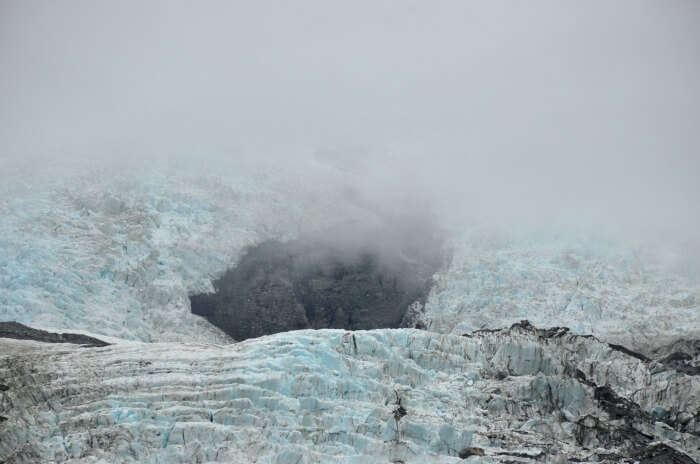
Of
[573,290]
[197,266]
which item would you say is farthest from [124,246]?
[573,290]

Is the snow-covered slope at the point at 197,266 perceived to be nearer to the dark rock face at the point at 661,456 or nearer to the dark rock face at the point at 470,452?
the dark rock face at the point at 661,456

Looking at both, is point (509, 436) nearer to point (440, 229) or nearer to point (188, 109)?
point (440, 229)

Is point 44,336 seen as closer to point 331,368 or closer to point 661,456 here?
point 331,368

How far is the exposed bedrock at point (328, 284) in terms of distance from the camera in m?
77.7

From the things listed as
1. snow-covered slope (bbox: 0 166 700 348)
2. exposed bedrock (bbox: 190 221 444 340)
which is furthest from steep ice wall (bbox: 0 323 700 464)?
exposed bedrock (bbox: 190 221 444 340)

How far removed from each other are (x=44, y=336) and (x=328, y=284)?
1317 inches

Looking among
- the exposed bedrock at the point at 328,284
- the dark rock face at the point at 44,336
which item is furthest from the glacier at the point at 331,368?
the dark rock face at the point at 44,336

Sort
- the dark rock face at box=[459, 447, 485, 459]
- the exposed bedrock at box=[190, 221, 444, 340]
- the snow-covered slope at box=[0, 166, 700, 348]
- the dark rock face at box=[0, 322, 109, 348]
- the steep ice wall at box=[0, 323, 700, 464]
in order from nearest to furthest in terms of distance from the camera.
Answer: the steep ice wall at box=[0, 323, 700, 464], the dark rock face at box=[459, 447, 485, 459], the dark rock face at box=[0, 322, 109, 348], the snow-covered slope at box=[0, 166, 700, 348], the exposed bedrock at box=[190, 221, 444, 340]

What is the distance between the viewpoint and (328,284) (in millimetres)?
84750

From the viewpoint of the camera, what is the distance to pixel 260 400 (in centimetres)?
4619

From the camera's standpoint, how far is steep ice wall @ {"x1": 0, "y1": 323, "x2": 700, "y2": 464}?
43531 millimetres

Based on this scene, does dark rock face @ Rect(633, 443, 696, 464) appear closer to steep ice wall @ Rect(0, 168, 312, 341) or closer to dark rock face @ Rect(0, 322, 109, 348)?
dark rock face @ Rect(0, 322, 109, 348)

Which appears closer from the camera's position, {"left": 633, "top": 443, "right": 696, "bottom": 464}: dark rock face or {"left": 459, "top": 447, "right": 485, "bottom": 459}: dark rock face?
{"left": 633, "top": 443, "right": 696, "bottom": 464}: dark rock face

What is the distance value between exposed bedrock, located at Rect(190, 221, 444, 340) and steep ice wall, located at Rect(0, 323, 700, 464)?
79.5ft
